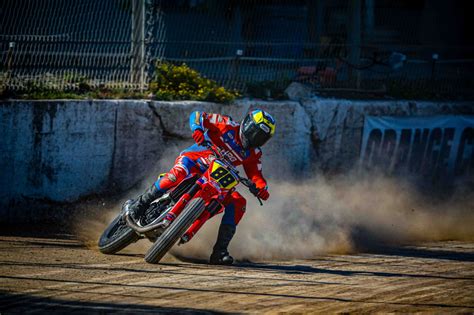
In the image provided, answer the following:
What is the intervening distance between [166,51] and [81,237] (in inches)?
157

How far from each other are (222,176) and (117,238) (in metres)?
1.53

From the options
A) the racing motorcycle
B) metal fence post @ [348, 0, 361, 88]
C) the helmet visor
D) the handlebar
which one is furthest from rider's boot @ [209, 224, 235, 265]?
metal fence post @ [348, 0, 361, 88]

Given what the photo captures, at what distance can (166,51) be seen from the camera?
1252 centimetres

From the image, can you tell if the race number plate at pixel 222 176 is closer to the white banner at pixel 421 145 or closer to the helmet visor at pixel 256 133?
the helmet visor at pixel 256 133

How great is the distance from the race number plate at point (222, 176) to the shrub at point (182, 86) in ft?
13.1

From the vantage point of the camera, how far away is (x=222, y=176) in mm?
8414

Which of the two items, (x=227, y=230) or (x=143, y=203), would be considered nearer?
(x=143, y=203)

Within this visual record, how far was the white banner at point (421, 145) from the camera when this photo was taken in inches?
567

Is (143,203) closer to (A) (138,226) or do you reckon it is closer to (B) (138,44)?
(A) (138,226)

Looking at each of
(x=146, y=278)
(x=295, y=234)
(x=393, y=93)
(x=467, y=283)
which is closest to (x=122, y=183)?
(x=295, y=234)

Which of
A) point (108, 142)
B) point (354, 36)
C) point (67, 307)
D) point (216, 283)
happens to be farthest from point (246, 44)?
point (67, 307)

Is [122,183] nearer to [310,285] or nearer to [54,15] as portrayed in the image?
[54,15]

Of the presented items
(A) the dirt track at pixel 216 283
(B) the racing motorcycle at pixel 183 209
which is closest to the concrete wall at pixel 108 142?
(A) the dirt track at pixel 216 283

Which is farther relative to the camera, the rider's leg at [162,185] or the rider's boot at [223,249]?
the rider's boot at [223,249]
